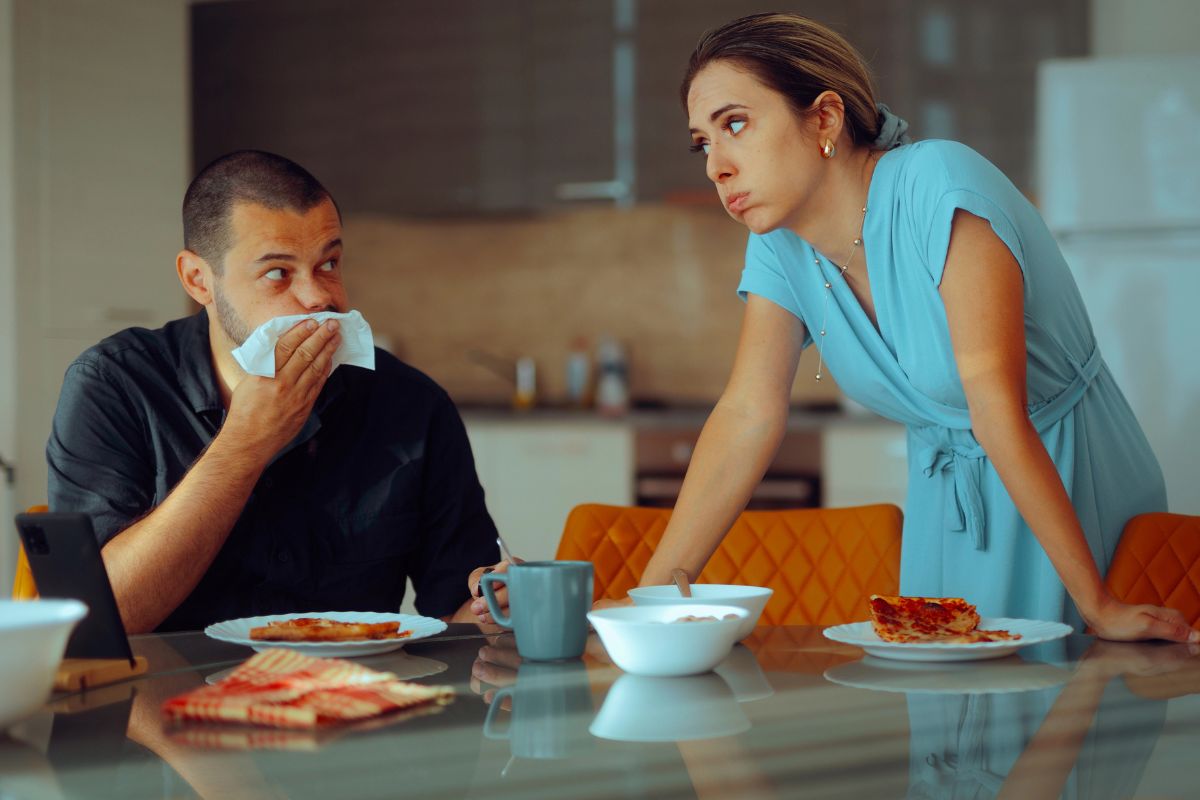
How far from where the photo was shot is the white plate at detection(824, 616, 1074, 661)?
1.16 meters

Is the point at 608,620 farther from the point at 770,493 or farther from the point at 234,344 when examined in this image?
the point at 770,493

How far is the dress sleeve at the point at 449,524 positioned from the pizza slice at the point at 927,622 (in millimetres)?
657

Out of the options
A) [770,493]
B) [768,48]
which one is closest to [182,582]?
[768,48]

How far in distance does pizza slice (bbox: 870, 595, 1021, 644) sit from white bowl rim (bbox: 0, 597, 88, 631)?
0.67 m

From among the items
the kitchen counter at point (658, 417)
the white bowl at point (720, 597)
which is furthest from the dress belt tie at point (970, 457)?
the kitchen counter at point (658, 417)

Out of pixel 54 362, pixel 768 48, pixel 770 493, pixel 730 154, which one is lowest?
pixel 770 493

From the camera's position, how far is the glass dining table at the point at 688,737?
0.83 metres

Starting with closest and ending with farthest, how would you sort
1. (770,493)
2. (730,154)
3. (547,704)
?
1. (547,704)
2. (730,154)
3. (770,493)

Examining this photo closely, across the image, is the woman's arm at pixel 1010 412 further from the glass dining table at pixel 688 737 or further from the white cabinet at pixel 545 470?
the white cabinet at pixel 545 470

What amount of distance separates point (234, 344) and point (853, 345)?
0.80 metres

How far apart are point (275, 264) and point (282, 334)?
0.11m

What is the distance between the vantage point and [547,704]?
3.44 ft

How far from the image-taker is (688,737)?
936 millimetres

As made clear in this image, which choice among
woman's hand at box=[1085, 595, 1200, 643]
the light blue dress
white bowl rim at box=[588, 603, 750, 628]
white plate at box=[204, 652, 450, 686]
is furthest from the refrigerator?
white plate at box=[204, 652, 450, 686]
